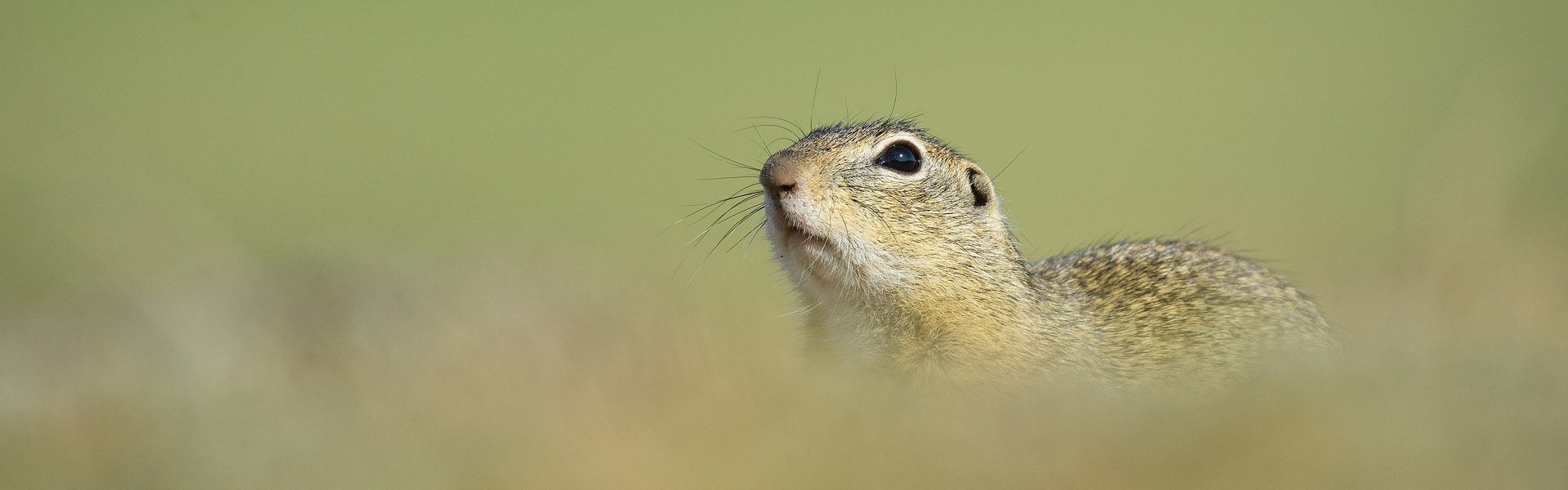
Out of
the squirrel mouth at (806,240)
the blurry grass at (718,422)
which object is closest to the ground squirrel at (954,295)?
the squirrel mouth at (806,240)

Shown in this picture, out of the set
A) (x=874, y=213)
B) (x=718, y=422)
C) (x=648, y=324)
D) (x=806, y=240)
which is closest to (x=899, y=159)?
(x=874, y=213)

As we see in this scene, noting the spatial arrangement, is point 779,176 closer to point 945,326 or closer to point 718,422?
point 945,326

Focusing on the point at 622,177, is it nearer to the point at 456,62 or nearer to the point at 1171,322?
the point at 456,62

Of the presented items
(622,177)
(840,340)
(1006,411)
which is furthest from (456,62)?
(1006,411)

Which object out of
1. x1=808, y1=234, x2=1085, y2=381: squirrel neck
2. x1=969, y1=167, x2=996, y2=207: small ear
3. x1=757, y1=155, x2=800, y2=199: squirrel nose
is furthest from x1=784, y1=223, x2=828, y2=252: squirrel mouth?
x1=969, y1=167, x2=996, y2=207: small ear

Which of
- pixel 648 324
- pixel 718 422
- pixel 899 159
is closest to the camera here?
pixel 718 422

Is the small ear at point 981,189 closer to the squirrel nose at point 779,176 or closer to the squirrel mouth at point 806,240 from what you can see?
the squirrel mouth at point 806,240
